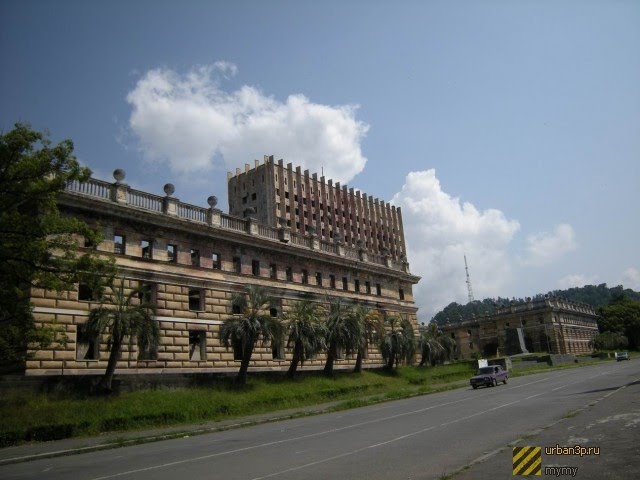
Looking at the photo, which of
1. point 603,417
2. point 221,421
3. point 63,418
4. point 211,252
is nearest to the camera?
point 603,417

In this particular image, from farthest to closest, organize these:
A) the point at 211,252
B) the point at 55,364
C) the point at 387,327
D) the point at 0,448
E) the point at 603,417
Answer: the point at 387,327 < the point at 211,252 < the point at 55,364 < the point at 0,448 < the point at 603,417

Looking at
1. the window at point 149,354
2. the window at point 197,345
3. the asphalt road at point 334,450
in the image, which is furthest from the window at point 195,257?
the asphalt road at point 334,450

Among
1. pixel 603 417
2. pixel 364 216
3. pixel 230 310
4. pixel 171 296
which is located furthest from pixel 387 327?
pixel 364 216

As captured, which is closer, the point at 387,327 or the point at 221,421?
the point at 221,421

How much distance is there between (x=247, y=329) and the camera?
104ft

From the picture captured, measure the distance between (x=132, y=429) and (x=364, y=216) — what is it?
264 ft

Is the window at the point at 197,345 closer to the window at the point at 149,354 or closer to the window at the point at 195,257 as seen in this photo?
the window at the point at 149,354

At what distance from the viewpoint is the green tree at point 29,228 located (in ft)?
66.5

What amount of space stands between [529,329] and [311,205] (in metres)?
49.3

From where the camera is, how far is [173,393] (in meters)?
29.3

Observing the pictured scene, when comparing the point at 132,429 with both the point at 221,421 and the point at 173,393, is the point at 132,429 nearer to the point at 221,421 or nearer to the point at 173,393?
the point at 221,421

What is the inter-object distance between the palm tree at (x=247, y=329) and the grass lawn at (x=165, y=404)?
7.75 ft

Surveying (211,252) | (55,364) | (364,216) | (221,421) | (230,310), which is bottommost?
(221,421)

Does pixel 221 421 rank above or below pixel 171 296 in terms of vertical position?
below
